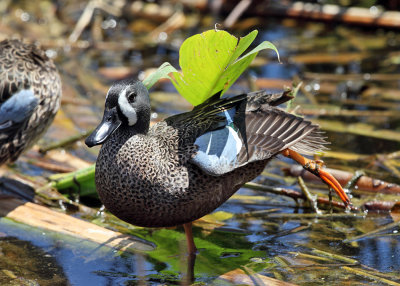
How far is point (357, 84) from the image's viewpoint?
6605 millimetres

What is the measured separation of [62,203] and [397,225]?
2.28m

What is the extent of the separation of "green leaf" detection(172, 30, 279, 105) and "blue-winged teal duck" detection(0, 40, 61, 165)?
143 centimetres

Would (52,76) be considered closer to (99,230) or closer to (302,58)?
(99,230)

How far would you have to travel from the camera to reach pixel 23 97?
479 centimetres

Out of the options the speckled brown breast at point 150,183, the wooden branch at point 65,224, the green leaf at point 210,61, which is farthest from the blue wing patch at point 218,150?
the wooden branch at point 65,224

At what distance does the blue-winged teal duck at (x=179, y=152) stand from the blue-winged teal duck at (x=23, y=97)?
134cm

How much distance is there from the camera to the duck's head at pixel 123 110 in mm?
Answer: 3540

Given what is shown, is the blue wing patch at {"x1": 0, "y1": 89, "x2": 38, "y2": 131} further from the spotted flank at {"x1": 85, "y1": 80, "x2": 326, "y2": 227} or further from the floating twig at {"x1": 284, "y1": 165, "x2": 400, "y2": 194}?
the floating twig at {"x1": 284, "y1": 165, "x2": 400, "y2": 194}

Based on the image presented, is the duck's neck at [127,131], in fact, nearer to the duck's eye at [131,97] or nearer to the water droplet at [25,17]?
the duck's eye at [131,97]

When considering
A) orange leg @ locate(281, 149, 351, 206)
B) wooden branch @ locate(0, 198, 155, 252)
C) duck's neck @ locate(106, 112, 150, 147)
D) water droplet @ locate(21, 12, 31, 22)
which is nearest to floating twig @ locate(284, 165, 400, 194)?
orange leg @ locate(281, 149, 351, 206)

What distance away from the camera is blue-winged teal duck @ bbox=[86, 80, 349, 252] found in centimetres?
357

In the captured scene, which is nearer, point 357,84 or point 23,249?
point 23,249

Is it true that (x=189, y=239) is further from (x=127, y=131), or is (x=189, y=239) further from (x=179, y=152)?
(x=127, y=131)

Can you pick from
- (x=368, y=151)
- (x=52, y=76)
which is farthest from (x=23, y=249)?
(x=368, y=151)
